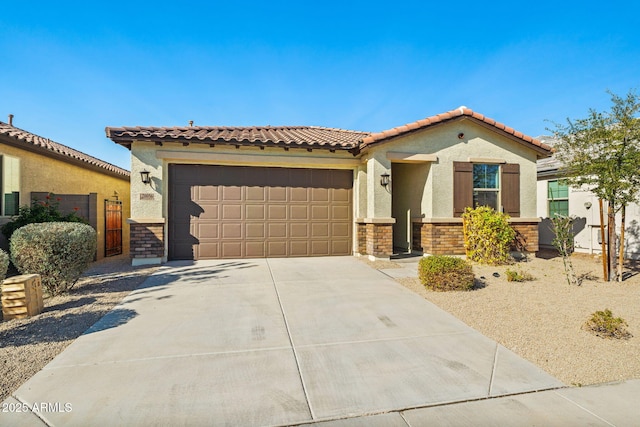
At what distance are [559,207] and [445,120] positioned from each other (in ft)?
20.9

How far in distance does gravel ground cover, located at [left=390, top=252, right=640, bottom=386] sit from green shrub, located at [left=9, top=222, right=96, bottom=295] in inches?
251

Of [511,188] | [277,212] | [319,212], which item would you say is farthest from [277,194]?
[511,188]

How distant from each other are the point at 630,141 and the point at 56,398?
9.88 meters

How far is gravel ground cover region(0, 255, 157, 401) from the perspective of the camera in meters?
3.09

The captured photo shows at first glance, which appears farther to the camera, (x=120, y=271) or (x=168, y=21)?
(x=168, y=21)

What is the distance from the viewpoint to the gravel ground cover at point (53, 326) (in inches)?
122

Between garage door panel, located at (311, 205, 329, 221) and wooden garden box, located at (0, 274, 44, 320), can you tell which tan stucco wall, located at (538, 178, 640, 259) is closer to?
garage door panel, located at (311, 205, 329, 221)

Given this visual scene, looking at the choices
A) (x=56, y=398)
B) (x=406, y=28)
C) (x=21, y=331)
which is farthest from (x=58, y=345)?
(x=406, y=28)

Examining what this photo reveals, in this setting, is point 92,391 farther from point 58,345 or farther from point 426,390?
point 426,390

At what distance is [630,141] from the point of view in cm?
632

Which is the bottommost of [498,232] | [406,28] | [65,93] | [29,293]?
[29,293]

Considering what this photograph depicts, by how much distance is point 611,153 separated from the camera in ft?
21.3

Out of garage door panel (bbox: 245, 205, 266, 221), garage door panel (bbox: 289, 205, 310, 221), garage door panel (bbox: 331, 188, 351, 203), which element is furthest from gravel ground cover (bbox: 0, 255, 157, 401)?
garage door panel (bbox: 331, 188, 351, 203)

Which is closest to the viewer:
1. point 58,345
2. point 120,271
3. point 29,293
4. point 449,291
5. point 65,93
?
point 58,345
